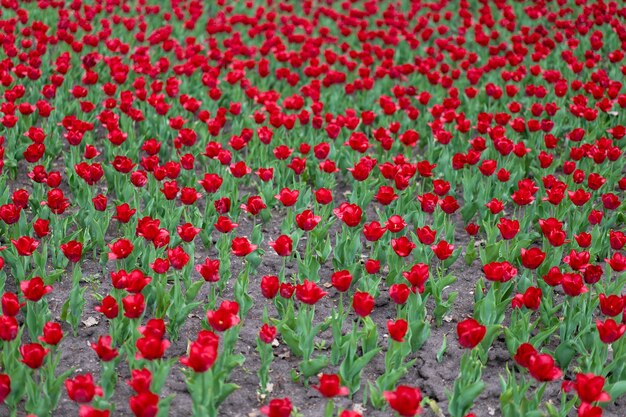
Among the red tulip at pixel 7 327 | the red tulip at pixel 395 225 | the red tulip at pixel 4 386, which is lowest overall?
the red tulip at pixel 4 386

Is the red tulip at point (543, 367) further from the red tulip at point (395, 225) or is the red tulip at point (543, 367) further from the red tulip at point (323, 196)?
the red tulip at point (323, 196)

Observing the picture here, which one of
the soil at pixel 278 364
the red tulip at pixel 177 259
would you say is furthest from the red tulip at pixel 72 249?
the red tulip at pixel 177 259

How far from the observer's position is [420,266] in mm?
4195

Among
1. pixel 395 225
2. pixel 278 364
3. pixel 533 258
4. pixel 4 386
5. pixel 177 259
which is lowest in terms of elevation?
pixel 278 364

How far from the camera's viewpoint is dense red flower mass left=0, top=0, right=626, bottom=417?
3779 millimetres

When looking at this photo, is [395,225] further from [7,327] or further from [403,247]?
[7,327]

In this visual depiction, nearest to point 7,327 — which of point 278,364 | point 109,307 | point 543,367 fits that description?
point 109,307

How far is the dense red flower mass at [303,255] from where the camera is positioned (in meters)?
3.78

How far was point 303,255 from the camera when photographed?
559 cm

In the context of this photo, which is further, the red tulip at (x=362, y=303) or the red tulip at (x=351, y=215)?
the red tulip at (x=351, y=215)

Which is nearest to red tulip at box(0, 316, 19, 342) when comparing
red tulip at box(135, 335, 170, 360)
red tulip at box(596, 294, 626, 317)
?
red tulip at box(135, 335, 170, 360)

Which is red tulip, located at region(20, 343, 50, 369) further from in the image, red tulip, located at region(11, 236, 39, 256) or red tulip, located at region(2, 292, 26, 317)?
red tulip, located at region(11, 236, 39, 256)

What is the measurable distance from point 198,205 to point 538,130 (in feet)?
10.2

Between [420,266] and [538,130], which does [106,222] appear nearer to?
[420,266]
